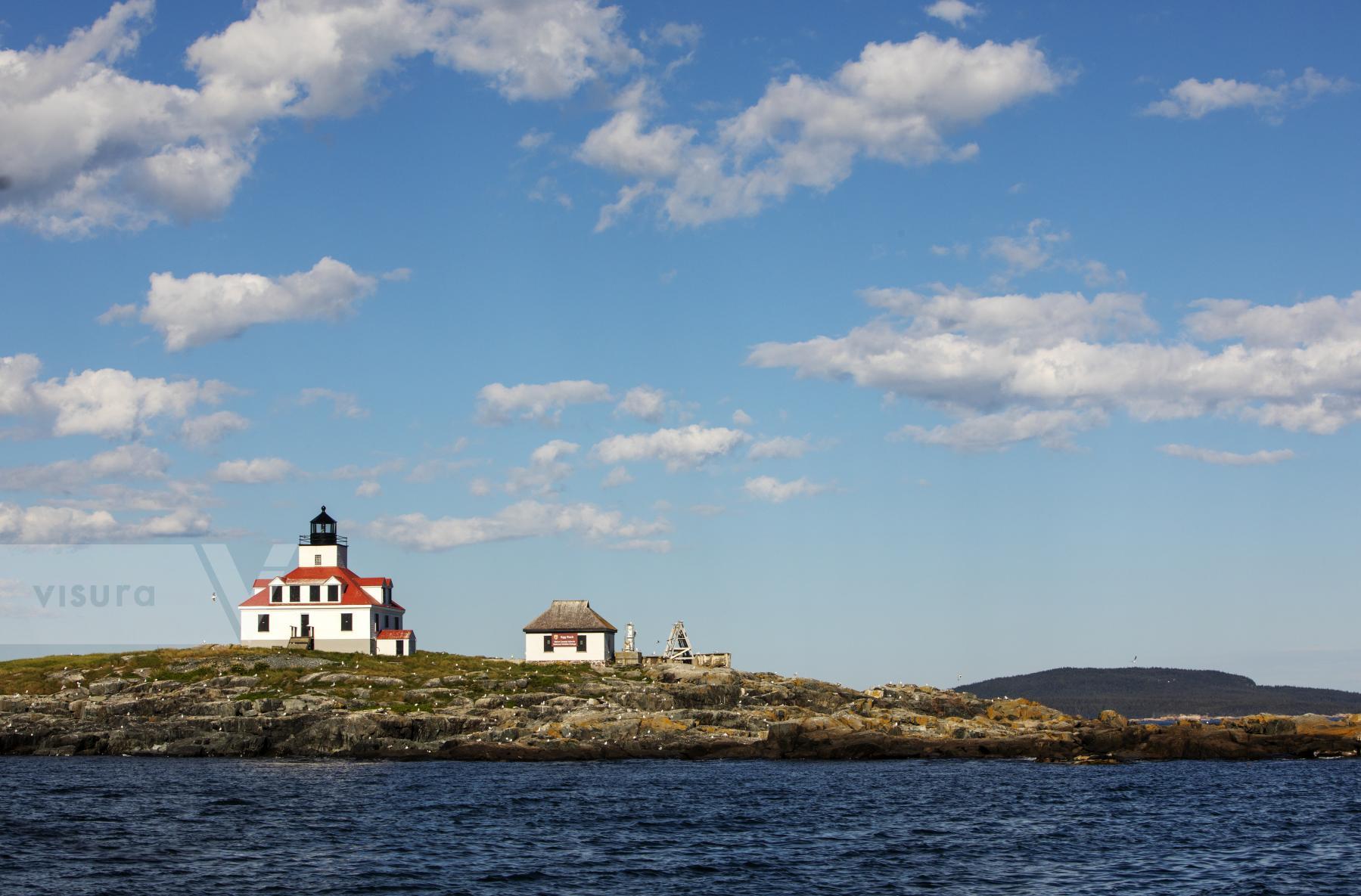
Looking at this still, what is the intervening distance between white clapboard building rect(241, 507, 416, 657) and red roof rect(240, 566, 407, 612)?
0.24 ft

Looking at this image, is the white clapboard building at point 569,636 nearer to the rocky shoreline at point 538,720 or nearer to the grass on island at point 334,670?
the grass on island at point 334,670

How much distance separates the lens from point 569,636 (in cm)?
11812

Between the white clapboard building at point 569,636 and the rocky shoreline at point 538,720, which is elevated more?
the white clapboard building at point 569,636

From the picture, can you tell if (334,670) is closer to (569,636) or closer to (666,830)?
(569,636)

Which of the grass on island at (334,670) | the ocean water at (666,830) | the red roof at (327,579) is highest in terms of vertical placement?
the red roof at (327,579)

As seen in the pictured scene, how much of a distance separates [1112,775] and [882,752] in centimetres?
1612

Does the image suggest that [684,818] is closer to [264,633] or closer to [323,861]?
[323,861]

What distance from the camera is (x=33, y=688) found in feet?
346

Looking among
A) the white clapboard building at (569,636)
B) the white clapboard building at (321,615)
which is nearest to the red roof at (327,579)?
the white clapboard building at (321,615)

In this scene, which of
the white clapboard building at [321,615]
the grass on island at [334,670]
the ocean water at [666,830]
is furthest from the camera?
the white clapboard building at [321,615]

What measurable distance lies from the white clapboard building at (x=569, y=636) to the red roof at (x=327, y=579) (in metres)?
15.4

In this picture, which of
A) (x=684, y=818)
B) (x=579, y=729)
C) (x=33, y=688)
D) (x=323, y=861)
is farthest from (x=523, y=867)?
(x=33, y=688)

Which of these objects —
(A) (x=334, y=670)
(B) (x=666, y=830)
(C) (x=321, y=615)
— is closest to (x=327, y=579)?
(C) (x=321, y=615)

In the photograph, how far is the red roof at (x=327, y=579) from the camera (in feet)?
386
